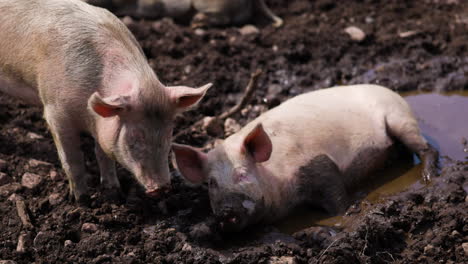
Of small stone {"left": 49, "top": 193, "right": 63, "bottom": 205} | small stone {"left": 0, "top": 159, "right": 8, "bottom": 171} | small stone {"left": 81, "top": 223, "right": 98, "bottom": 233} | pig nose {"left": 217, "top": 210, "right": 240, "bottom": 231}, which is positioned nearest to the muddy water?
pig nose {"left": 217, "top": 210, "right": 240, "bottom": 231}

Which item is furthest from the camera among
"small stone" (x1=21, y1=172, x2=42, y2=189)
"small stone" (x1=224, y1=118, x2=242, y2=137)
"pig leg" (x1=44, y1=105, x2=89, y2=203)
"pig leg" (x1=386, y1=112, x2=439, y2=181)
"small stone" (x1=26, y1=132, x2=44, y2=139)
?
"small stone" (x1=224, y1=118, x2=242, y2=137)

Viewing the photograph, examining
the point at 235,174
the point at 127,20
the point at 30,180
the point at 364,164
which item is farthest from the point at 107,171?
the point at 127,20

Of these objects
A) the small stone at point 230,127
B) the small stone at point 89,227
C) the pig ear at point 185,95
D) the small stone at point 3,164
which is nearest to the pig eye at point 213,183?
the pig ear at point 185,95

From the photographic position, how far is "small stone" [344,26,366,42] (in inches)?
303

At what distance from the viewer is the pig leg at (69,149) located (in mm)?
4766

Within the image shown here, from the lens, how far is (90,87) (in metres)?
4.61

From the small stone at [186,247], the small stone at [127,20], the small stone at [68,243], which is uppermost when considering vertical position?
the small stone at [186,247]

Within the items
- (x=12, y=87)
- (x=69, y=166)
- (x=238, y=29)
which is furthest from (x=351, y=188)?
(x=238, y=29)

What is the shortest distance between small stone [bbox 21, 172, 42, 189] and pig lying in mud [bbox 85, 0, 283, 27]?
141 inches

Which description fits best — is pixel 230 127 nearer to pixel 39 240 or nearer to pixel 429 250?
pixel 39 240

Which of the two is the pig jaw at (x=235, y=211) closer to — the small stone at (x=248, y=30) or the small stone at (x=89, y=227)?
the small stone at (x=89, y=227)

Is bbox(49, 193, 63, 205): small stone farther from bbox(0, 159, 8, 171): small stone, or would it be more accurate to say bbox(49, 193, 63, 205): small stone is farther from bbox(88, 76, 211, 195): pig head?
bbox(88, 76, 211, 195): pig head

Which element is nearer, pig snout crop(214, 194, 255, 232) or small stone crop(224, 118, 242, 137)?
pig snout crop(214, 194, 255, 232)

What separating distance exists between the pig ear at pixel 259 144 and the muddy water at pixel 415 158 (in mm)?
546
